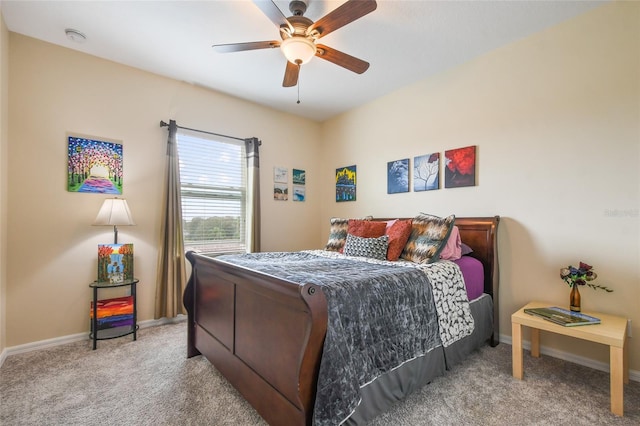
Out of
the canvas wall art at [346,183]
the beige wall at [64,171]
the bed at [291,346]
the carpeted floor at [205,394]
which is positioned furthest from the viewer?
the canvas wall art at [346,183]

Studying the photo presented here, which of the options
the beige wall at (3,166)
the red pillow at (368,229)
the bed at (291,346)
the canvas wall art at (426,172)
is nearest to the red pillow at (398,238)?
the red pillow at (368,229)

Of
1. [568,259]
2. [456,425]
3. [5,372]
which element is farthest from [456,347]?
[5,372]

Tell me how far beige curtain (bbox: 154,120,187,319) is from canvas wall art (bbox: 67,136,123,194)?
0.47 meters

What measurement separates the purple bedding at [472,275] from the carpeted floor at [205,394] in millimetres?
526

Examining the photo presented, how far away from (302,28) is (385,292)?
1833mm

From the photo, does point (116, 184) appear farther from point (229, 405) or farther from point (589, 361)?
point (589, 361)

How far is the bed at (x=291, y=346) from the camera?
1.27m

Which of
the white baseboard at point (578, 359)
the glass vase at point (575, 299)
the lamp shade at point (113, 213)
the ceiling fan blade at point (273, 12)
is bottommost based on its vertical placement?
the white baseboard at point (578, 359)

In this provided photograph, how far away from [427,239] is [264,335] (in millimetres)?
1630

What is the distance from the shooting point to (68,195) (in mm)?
2709

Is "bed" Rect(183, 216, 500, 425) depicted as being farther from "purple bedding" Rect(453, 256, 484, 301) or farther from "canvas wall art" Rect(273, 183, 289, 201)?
"canvas wall art" Rect(273, 183, 289, 201)

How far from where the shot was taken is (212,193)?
11.9 ft

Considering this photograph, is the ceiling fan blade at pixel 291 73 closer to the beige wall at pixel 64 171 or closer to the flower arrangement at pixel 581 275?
the beige wall at pixel 64 171

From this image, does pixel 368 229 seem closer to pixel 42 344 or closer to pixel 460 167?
pixel 460 167
